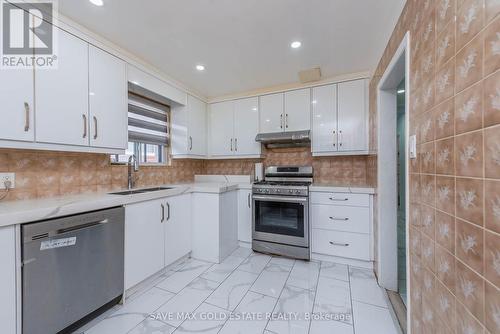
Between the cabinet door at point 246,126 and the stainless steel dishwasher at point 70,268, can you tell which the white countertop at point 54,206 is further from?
the cabinet door at point 246,126

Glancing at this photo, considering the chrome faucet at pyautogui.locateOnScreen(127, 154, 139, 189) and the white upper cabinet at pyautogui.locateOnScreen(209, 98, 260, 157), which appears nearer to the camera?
the chrome faucet at pyautogui.locateOnScreen(127, 154, 139, 189)

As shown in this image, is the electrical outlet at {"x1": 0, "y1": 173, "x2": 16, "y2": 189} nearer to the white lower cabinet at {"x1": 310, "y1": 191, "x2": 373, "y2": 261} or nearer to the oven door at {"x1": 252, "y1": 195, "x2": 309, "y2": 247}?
the oven door at {"x1": 252, "y1": 195, "x2": 309, "y2": 247}

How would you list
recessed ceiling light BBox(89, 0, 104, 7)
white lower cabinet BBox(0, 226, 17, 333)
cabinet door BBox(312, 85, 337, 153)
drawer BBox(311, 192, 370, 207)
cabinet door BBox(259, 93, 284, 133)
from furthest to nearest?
cabinet door BBox(259, 93, 284, 133), cabinet door BBox(312, 85, 337, 153), drawer BBox(311, 192, 370, 207), recessed ceiling light BBox(89, 0, 104, 7), white lower cabinet BBox(0, 226, 17, 333)

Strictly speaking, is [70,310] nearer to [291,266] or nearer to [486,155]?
[291,266]

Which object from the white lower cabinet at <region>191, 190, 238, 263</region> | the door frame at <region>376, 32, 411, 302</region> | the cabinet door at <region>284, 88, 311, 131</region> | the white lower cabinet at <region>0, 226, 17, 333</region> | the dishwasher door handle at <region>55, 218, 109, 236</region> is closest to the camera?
the white lower cabinet at <region>0, 226, 17, 333</region>

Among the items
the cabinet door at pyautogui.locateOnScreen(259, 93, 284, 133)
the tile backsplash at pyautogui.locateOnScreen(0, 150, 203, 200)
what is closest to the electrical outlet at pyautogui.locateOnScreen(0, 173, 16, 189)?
the tile backsplash at pyautogui.locateOnScreen(0, 150, 203, 200)

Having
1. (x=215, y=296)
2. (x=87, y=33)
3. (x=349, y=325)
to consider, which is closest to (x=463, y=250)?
(x=349, y=325)

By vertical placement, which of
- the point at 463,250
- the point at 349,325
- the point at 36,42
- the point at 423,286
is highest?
the point at 36,42

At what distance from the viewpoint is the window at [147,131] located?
245 centimetres

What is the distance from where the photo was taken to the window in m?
2.45

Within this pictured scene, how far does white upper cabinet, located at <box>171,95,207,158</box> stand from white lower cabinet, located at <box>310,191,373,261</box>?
72.8 inches

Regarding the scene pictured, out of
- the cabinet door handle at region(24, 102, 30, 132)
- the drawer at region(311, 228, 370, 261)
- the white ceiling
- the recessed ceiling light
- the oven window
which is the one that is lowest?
the drawer at region(311, 228, 370, 261)

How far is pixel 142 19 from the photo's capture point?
158 cm

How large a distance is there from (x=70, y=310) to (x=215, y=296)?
1.01 m
